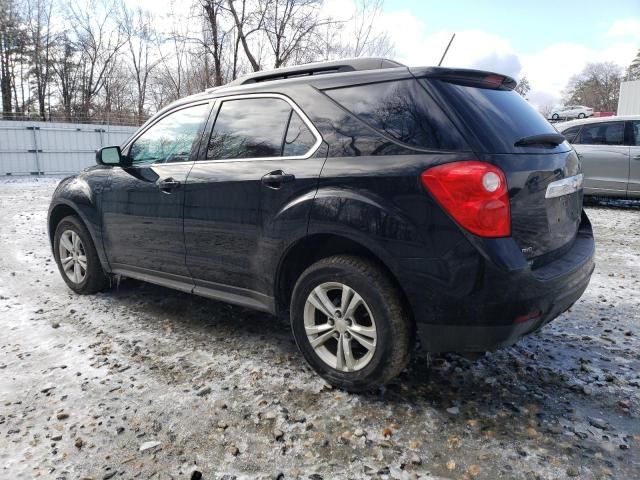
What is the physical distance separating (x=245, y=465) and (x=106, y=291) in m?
3.14

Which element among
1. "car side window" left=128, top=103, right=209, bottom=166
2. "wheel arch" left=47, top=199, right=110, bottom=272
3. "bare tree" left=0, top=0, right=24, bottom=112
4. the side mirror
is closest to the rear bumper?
"car side window" left=128, top=103, right=209, bottom=166

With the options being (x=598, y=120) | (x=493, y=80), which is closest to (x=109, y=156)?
(x=493, y=80)

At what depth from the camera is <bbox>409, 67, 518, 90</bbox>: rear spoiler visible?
2529 millimetres

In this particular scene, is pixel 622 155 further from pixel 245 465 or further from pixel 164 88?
pixel 164 88

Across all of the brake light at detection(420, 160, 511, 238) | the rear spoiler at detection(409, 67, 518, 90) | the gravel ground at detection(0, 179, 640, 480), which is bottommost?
the gravel ground at detection(0, 179, 640, 480)

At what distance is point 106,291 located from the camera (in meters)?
4.71

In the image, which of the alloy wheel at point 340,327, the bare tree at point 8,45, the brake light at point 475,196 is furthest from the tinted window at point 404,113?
the bare tree at point 8,45

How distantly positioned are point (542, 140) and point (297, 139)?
1.40 metres

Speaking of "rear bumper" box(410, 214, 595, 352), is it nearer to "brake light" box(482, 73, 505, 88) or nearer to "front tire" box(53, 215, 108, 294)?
"brake light" box(482, 73, 505, 88)

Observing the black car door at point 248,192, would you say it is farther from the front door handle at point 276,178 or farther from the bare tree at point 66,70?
the bare tree at point 66,70

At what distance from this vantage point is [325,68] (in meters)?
3.06

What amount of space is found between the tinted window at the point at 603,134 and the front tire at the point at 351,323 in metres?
8.66

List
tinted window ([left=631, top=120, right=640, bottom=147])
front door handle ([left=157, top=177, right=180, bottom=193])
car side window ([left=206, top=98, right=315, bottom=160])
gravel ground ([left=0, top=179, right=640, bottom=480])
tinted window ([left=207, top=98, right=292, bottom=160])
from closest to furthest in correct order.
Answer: gravel ground ([left=0, top=179, right=640, bottom=480]), car side window ([left=206, top=98, right=315, bottom=160]), tinted window ([left=207, top=98, right=292, bottom=160]), front door handle ([left=157, top=177, right=180, bottom=193]), tinted window ([left=631, top=120, right=640, bottom=147])

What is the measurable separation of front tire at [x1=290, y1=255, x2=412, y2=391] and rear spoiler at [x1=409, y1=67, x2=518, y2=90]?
3.45 ft
